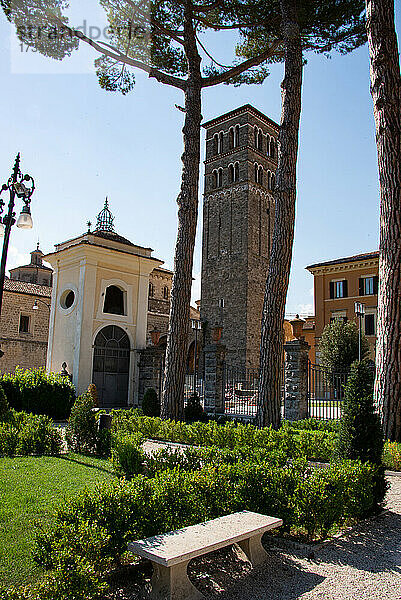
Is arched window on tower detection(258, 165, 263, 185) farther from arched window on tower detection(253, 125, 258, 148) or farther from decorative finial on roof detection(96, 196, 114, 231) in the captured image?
decorative finial on roof detection(96, 196, 114, 231)

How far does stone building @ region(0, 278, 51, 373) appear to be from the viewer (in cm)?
3388

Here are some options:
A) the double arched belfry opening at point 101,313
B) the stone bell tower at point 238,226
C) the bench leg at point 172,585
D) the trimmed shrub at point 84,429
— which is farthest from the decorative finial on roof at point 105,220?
the bench leg at point 172,585

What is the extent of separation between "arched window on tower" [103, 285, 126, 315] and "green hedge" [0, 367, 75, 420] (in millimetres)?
4743

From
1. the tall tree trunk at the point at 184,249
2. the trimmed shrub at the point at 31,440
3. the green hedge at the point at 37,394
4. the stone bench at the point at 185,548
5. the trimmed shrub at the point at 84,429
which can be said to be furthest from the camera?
the green hedge at the point at 37,394

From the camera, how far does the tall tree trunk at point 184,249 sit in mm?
12609

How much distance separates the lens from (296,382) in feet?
44.8

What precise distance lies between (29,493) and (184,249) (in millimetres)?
8201

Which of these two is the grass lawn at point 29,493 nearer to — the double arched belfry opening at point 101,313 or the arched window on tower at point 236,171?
the double arched belfry opening at point 101,313

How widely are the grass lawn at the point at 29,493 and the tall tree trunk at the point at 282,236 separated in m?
4.39

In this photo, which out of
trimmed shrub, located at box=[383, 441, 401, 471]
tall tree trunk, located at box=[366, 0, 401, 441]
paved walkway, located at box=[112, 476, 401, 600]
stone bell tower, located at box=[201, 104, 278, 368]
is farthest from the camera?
stone bell tower, located at box=[201, 104, 278, 368]

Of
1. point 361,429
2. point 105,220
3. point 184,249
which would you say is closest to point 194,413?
point 184,249

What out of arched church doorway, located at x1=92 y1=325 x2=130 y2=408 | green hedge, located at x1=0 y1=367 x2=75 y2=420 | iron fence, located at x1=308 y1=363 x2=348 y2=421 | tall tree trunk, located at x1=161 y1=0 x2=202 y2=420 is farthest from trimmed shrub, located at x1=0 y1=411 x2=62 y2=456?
arched church doorway, located at x1=92 y1=325 x2=130 y2=408

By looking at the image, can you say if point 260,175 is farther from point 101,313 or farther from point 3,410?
point 3,410

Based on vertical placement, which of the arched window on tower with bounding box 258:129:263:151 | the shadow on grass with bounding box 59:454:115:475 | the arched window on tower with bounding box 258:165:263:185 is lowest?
the shadow on grass with bounding box 59:454:115:475
